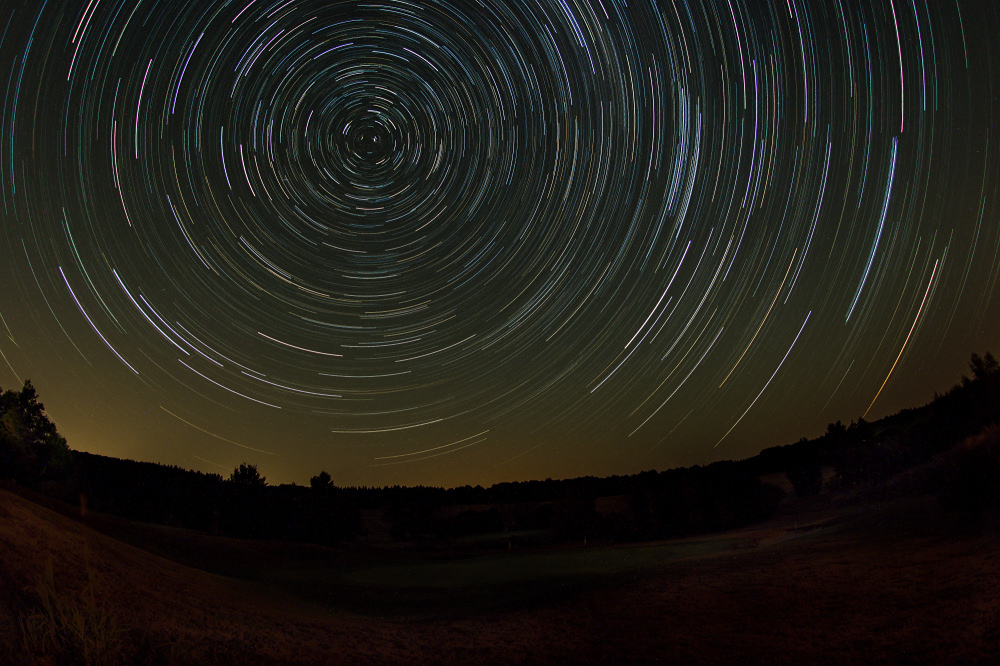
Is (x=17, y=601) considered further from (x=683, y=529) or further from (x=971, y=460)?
(x=683, y=529)

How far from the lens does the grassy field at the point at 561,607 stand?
894 cm

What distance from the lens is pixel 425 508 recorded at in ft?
194

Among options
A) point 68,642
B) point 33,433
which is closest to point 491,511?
point 33,433

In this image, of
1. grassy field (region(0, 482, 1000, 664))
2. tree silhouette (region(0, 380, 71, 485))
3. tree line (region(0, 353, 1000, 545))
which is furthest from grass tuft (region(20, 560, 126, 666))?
tree silhouette (region(0, 380, 71, 485))

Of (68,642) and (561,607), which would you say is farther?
(561,607)

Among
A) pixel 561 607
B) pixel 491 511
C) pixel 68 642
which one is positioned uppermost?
pixel 491 511

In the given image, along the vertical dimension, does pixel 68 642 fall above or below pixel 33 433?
below

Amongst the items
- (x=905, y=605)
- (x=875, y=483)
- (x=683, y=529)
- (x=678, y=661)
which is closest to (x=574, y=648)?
(x=678, y=661)

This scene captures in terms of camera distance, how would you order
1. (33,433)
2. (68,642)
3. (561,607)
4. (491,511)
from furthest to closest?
(491,511) → (33,433) → (561,607) → (68,642)

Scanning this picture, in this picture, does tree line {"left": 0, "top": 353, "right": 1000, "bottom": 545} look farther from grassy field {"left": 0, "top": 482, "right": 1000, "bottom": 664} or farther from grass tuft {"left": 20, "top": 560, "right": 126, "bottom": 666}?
grass tuft {"left": 20, "top": 560, "right": 126, "bottom": 666}

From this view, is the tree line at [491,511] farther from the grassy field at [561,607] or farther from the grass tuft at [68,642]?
the grass tuft at [68,642]

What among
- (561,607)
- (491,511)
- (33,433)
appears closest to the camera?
(561,607)

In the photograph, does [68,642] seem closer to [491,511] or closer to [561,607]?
[561,607]

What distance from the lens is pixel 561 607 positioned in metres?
15.6
